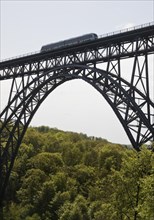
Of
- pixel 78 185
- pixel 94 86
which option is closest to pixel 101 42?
pixel 94 86

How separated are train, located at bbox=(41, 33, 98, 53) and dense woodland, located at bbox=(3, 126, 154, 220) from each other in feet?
30.8

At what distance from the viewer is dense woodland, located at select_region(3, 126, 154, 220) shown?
21500 mm

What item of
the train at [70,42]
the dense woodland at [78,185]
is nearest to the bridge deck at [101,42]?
the train at [70,42]

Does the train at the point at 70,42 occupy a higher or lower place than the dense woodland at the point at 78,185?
higher

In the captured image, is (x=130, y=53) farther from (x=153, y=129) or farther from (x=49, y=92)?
(x=49, y=92)

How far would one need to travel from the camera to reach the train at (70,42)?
30250 mm

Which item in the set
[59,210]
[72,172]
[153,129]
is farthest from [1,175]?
[153,129]

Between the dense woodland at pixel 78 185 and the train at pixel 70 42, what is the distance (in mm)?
9389

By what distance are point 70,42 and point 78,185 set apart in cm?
2336

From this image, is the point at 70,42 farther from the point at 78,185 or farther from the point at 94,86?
the point at 78,185

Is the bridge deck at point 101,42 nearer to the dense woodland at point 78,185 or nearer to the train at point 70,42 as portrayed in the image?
the train at point 70,42

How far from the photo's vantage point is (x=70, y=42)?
1272 inches

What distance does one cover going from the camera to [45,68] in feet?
110

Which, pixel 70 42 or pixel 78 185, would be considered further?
pixel 78 185
